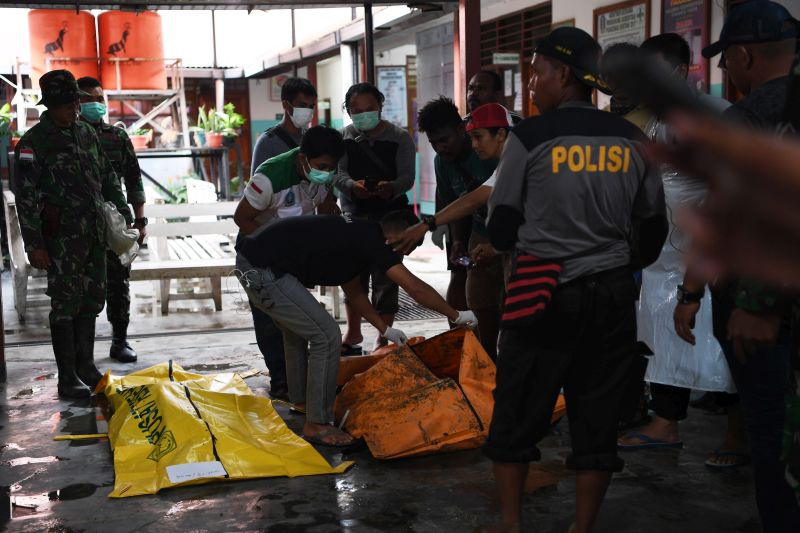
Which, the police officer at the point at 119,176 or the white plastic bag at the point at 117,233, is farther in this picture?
the police officer at the point at 119,176

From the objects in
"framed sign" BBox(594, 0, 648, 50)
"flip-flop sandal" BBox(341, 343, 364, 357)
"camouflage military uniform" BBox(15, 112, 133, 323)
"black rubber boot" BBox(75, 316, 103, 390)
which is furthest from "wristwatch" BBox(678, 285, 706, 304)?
"framed sign" BBox(594, 0, 648, 50)

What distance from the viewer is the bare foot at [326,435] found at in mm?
4086

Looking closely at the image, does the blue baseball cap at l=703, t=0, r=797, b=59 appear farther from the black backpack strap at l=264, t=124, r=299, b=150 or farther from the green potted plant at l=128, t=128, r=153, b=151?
the green potted plant at l=128, t=128, r=153, b=151

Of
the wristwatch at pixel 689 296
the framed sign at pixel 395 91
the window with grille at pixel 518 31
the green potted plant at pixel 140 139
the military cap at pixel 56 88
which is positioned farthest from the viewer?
the framed sign at pixel 395 91

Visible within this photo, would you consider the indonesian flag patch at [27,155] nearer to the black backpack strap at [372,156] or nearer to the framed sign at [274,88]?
the black backpack strap at [372,156]

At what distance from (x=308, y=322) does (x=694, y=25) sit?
5123 mm

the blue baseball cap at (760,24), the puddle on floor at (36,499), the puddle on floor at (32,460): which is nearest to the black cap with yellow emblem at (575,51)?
the blue baseball cap at (760,24)

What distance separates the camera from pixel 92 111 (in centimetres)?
572

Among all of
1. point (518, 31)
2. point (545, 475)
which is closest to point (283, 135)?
point (545, 475)

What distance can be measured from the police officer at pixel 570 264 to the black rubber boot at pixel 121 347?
3.67m

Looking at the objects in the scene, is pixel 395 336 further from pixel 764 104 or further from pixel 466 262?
pixel 764 104

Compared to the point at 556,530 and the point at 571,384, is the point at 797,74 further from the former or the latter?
the point at 556,530

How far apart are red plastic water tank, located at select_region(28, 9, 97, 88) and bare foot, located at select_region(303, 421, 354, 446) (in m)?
8.67

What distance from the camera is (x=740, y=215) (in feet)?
2.69
